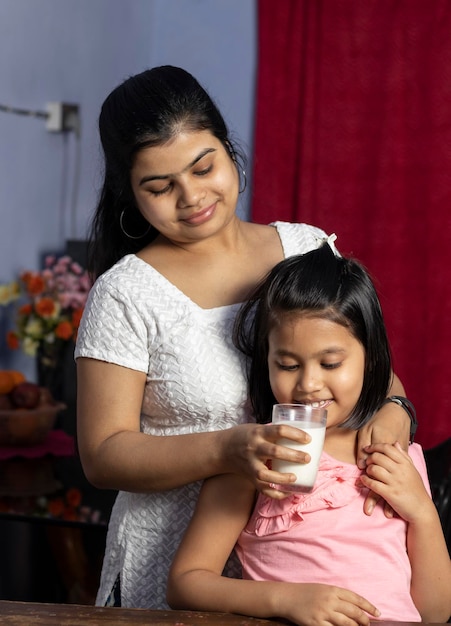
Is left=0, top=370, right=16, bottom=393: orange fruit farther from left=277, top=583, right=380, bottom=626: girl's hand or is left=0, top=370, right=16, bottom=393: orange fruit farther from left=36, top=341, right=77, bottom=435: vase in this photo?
left=277, top=583, right=380, bottom=626: girl's hand

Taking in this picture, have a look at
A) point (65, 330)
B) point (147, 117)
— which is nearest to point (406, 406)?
point (147, 117)

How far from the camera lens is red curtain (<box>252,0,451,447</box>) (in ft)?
11.7

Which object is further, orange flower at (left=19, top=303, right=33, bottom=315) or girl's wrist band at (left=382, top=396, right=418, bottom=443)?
orange flower at (left=19, top=303, right=33, bottom=315)

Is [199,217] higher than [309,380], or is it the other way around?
[199,217]

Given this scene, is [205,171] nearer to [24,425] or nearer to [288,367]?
[288,367]

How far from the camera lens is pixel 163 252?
1692 millimetres

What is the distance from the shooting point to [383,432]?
1.51 meters

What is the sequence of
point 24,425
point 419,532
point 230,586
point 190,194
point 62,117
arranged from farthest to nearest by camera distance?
point 62,117
point 24,425
point 190,194
point 419,532
point 230,586

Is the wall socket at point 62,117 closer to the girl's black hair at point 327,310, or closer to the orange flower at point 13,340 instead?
the orange flower at point 13,340

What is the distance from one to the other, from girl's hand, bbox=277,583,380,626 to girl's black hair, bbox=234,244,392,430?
314 millimetres

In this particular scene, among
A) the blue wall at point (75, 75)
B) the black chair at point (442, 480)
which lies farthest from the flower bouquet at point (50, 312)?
the black chair at point (442, 480)

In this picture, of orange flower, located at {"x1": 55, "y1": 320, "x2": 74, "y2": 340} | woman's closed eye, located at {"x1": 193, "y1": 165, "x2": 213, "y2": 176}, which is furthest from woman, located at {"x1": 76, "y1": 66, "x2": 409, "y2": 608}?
orange flower, located at {"x1": 55, "y1": 320, "x2": 74, "y2": 340}

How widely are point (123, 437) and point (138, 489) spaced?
9 cm

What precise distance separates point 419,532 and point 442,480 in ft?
2.31
